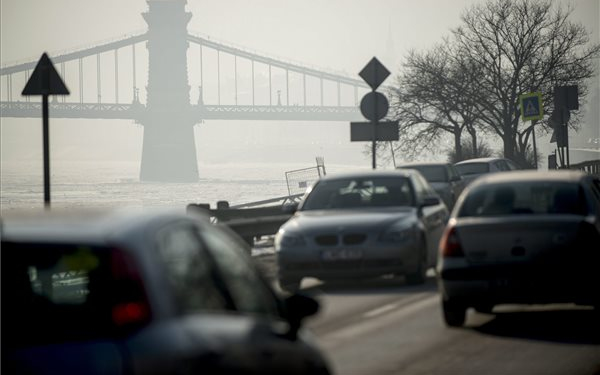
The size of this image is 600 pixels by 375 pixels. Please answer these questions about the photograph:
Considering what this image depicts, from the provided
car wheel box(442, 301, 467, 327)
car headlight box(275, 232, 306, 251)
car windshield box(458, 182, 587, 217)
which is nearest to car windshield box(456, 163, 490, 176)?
car headlight box(275, 232, 306, 251)

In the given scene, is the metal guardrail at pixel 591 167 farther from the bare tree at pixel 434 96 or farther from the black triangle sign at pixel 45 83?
the black triangle sign at pixel 45 83

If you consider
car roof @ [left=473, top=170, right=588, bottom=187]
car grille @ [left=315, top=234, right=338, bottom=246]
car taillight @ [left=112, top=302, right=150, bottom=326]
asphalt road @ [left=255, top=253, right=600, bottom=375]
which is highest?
car roof @ [left=473, top=170, right=588, bottom=187]

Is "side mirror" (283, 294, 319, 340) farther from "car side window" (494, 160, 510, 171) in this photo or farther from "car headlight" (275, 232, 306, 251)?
"car side window" (494, 160, 510, 171)

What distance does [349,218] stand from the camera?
54.4 ft

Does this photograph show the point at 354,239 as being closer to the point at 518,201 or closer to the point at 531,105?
the point at 518,201

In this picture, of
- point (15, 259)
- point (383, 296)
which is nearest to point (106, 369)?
point (15, 259)

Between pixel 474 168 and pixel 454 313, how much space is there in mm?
26557

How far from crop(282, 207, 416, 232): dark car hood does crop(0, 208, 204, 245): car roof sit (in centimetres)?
1133

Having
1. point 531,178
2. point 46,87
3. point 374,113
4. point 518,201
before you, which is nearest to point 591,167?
point 374,113

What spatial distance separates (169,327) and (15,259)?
53cm

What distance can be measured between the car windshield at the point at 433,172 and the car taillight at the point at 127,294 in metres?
28.2

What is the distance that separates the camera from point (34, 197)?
351ft

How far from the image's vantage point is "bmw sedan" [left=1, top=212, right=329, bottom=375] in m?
4.16

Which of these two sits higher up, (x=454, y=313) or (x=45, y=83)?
(x=45, y=83)
